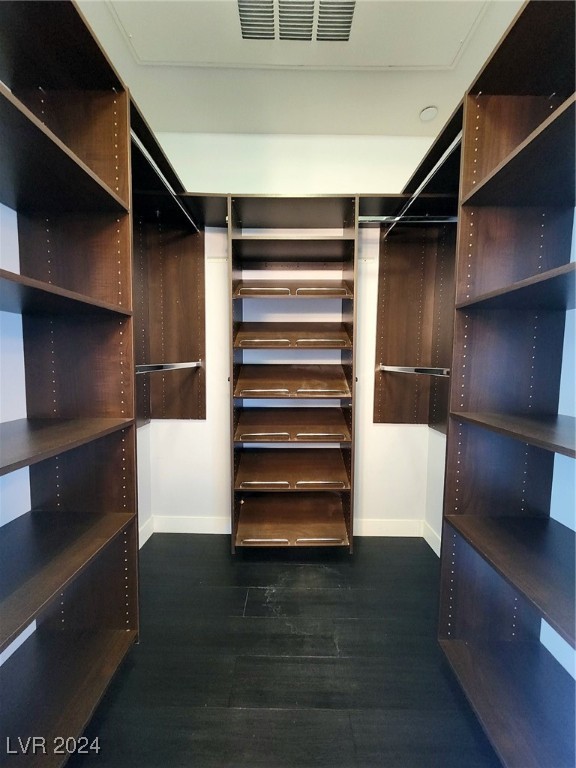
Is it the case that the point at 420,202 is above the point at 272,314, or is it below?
above

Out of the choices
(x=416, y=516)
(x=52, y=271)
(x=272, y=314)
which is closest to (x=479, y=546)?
(x=416, y=516)

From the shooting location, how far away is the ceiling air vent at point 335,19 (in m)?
1.18

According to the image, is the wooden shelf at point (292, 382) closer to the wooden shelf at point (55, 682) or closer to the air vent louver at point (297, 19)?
the wooden shelf at point (55, 682)

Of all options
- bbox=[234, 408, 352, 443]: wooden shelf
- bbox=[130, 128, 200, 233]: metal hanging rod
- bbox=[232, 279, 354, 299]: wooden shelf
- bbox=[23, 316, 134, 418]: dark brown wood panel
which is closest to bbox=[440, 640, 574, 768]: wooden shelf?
bbox=[234, 408, 352, 443]: wooden shelf

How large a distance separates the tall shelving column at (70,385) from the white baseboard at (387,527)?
4.78ft

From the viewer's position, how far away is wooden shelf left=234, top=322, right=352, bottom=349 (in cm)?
177

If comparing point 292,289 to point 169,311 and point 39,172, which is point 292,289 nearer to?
point 169,311

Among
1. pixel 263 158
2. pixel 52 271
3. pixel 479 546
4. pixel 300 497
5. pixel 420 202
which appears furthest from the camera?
pixel 300 497

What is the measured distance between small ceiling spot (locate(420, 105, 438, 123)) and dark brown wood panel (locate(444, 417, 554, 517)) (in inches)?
68.6

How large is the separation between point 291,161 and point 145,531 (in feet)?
8.57

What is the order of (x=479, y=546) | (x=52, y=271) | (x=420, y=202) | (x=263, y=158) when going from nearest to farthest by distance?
1. (x=479, y=546)
2. (x=52, y=271)
3. (x=420, y=202)
4. (x=263, y=158)

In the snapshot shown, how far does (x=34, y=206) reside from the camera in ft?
3.60

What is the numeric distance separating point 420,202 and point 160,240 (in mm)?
1581

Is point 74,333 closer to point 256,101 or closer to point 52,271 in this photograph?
point 52,271
